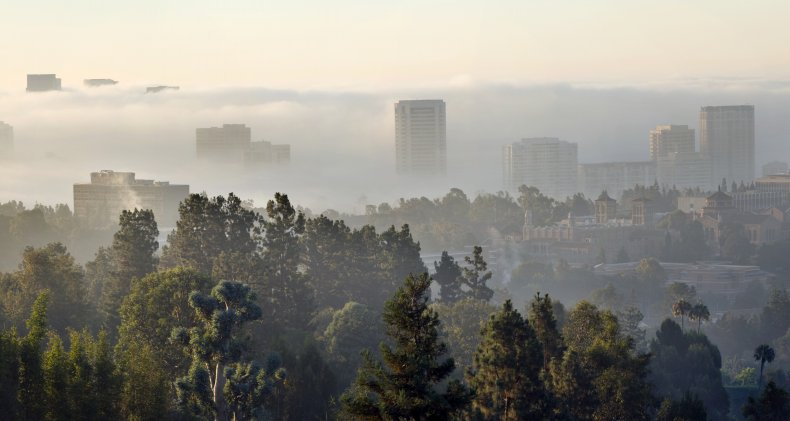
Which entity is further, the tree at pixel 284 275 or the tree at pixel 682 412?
the tree at pixel 284 275

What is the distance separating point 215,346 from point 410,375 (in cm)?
1430

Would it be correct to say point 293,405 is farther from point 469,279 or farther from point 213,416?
point 469,279

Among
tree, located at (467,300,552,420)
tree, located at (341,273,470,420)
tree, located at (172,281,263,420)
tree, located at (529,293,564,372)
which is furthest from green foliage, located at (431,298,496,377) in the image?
tree, located at (341,273,470,420)

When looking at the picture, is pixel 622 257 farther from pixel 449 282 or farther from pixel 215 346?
pixel 215 346


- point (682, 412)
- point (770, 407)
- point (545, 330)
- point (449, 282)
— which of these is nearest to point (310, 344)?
point (545, 330)

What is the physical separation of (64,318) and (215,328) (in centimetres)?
2974

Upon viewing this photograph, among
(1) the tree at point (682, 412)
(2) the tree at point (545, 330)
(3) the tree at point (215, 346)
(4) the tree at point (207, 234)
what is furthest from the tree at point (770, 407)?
(4) the tree at point (207, 234)

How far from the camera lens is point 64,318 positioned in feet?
257

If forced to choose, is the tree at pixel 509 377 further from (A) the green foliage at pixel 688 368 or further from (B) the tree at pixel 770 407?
(A) the green foliage at pixel 688 368

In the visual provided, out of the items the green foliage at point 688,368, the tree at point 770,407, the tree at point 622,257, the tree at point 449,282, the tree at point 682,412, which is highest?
the tree at point 449,282

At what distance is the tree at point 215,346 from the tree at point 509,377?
8.44m

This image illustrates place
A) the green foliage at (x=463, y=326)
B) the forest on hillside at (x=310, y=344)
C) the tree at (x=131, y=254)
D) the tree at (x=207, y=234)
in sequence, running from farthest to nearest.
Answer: the tree at (x=207, y=234) < the tree at (x=131, y=254) < the green foliage at (x=463, y=326) < the forest on hillside at (x=310, y=344)

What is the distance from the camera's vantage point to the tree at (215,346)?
50.9m

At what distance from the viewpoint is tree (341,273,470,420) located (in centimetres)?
3809
